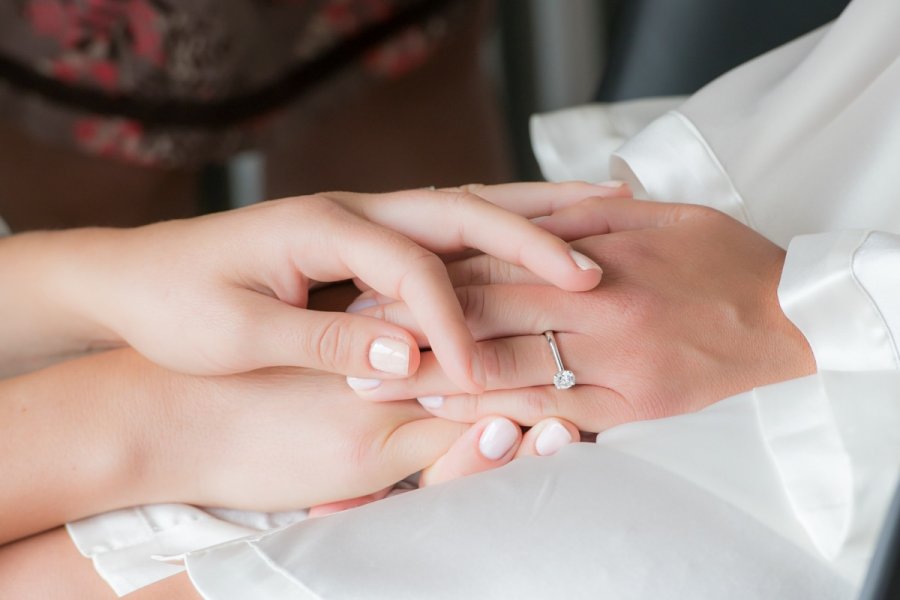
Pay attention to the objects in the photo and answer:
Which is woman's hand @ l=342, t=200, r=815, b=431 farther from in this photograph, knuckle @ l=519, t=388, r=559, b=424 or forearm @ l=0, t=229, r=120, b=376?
forearm @ l=0, t=229, r=120, b=376

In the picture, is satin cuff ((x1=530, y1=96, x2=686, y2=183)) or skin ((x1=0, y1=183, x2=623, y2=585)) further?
satin cuff ((x1=530, y1=96, x2=686, y2=183))

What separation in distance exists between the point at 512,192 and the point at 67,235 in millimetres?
320

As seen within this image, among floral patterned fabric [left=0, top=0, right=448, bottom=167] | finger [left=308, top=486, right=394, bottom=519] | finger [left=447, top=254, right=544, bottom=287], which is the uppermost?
floral patterned fabric [left=0, top=0, right=448, bottom=167]

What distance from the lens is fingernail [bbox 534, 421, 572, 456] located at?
24.5 inches

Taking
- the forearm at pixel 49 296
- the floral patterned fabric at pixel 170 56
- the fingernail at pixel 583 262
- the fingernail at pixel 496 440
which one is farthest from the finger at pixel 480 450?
the floral patterned fabric at pixel 170 56

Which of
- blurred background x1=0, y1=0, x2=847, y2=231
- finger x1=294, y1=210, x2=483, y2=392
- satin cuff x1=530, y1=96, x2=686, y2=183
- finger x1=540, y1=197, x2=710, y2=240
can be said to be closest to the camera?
finger x1=294, y1=210, x2=483, y2=392

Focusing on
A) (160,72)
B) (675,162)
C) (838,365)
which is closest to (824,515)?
(838,365)

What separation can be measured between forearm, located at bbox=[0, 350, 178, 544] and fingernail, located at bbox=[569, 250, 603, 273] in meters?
0.28

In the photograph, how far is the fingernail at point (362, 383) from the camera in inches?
25.1

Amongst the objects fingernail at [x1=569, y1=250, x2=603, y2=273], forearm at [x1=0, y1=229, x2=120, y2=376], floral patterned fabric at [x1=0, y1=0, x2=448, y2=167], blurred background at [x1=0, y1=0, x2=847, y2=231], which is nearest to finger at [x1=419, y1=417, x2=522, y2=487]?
fingernail at [x1=569, y1=250, x2=603, y2=273]

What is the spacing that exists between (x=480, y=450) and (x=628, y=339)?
0.11 m

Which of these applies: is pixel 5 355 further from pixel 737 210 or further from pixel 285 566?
pixel 737 210

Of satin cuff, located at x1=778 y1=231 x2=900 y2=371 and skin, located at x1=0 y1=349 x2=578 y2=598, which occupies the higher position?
satin cuff, located at x1=778 y1=231 x2=900 y2=371

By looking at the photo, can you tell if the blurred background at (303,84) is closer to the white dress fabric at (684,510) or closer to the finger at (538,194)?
the finger at (538,194)
